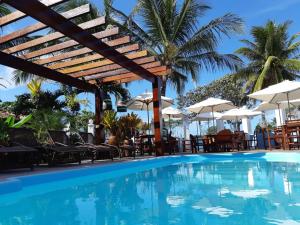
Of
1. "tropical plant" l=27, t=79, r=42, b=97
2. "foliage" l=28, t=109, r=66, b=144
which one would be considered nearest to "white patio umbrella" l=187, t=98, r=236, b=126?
"foliage" l=28, t=109, r=66, b=144

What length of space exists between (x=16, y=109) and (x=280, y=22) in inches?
770

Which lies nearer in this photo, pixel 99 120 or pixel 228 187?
pixel 228 187

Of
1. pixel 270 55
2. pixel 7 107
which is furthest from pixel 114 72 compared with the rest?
pixel 270 55

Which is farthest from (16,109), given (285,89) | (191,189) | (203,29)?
(191,189)

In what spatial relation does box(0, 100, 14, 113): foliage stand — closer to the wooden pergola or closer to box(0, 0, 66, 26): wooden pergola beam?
the wooden pergola

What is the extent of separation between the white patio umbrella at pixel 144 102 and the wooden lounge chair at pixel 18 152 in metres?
7.13

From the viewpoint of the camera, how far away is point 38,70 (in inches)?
373

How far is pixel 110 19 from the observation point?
650 inches

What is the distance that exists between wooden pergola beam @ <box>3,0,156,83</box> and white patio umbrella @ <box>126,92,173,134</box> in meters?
4.90

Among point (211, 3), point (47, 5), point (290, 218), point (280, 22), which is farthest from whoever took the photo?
point (280, 22)

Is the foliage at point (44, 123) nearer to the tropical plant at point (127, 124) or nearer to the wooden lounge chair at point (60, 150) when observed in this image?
the wooden lounge chair at point (60, 150)

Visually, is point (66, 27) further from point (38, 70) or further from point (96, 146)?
point (96, 146)

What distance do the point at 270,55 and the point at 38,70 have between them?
1921cm

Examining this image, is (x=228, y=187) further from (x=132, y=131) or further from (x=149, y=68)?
(x=132, y=131)
